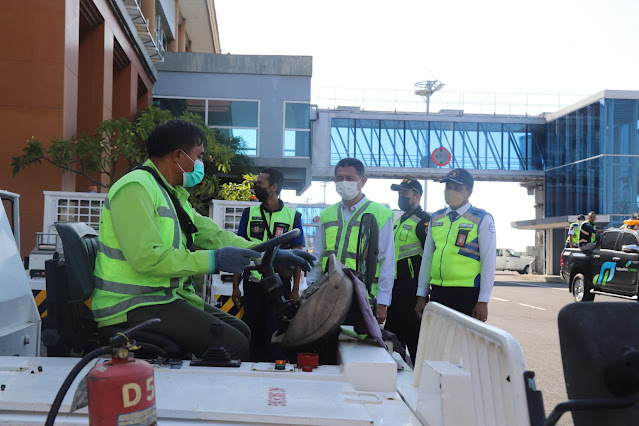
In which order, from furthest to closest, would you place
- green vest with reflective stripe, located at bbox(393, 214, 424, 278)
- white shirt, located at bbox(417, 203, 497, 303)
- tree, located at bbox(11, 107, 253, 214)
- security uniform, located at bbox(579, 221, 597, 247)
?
security uniform, located at bbox(579, 221, 597, 247) → tree, located at bbox(11, 107, 253, 214) → green vest with reflective stripe, located at bbox(393, 214, 424, 278) → white shirt, located at bbox(417, 203, 497, 303)

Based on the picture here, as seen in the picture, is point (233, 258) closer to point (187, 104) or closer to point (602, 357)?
point (602, 357)

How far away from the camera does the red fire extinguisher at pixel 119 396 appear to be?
5.25ft

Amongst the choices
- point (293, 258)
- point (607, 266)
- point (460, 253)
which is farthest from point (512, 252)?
point (293, 258)

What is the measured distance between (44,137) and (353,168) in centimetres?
863

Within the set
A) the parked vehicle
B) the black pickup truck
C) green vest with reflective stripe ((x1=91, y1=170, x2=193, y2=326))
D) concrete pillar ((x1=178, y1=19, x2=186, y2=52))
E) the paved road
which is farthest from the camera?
the parked vehicle

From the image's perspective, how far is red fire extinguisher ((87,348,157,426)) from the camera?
1600mm

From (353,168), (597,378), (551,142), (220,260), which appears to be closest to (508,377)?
(597,378)

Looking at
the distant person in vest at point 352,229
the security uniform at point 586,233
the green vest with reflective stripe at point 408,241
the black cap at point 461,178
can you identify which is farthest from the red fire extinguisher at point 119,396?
the security uniform at point 586,233

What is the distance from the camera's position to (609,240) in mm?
15398

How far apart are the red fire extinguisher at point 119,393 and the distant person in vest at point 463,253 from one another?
355cm

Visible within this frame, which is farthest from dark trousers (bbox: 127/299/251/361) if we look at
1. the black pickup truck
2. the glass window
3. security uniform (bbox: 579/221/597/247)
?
the glass window

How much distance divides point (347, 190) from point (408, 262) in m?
1.52

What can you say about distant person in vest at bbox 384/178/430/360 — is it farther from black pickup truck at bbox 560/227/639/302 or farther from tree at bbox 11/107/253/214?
black pickup truck at bbox 560/227/639/302

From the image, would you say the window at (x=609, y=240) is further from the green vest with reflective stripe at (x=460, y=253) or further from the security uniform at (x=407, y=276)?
the green vest with reflective stripe at (x=460, y=253)
